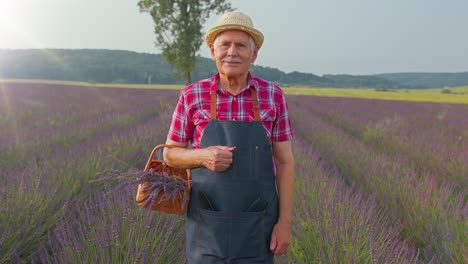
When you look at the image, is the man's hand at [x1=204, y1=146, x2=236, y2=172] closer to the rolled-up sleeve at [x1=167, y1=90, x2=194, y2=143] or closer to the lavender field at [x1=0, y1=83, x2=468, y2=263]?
the rolled-up sleeve at [x1=167, y1=90, x2=194, y2=143]

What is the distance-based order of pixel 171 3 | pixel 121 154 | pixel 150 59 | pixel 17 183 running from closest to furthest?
pixel 17 183 → pixel 121 154 → pixel 171 3 → pixel 150 59

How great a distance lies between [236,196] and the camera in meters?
1.52

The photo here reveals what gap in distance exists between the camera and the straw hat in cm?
154

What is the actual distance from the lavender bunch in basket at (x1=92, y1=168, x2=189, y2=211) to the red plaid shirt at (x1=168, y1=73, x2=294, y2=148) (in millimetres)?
176

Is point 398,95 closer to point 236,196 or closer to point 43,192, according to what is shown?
point 43,192

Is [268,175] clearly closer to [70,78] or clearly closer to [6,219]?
[6,219]

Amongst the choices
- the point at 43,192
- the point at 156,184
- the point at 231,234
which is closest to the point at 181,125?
the point at 156,184

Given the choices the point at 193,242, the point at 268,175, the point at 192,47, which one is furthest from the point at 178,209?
the point at 192,47

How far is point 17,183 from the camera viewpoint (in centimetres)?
314

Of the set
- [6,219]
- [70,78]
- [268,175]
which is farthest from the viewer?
[70,78]

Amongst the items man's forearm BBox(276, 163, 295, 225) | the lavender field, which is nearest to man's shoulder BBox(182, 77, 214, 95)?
man's forearm BBox(276, 163, 295, 225)

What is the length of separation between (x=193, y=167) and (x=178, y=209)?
194 mm

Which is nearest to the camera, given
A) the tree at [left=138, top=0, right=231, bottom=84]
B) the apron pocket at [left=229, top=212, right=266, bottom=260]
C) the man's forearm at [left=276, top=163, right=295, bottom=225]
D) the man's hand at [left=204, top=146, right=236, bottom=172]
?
the man's hand at [left=204, top=146, right=236, bottom=172]

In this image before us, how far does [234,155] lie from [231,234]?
0.31 m
